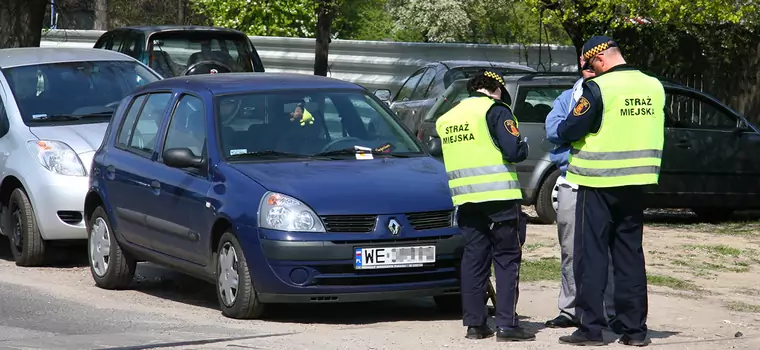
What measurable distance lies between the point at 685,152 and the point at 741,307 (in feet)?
16.6

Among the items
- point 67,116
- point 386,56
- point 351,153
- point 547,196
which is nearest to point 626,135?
point 351,153

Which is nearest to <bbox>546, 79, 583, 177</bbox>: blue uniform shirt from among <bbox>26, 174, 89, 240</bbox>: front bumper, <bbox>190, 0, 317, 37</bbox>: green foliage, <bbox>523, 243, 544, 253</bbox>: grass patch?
<bbox>523, 243, 544, 253</bbox>: grass patch

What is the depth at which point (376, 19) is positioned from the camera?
45.4m

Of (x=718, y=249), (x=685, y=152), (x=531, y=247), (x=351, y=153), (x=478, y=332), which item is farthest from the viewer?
(x=685, y=152)

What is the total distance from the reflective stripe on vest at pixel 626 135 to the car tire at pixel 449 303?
6.12 feet

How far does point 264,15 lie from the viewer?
34250 millimetres

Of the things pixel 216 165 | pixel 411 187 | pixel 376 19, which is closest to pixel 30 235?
pixel 216 165

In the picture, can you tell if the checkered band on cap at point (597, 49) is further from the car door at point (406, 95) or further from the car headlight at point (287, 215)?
the car door at point (406, 95)

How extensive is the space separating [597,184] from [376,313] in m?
2.29

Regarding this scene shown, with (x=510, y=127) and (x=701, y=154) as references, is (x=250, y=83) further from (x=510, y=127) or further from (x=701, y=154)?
(x=701, y=154)

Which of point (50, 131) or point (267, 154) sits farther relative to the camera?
point (50, 131)

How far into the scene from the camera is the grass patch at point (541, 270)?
1105 centimetres

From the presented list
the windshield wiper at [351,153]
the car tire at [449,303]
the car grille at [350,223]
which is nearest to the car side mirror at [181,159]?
the windshield wiper at [351,153]

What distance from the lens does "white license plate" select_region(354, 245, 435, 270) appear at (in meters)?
8.53
